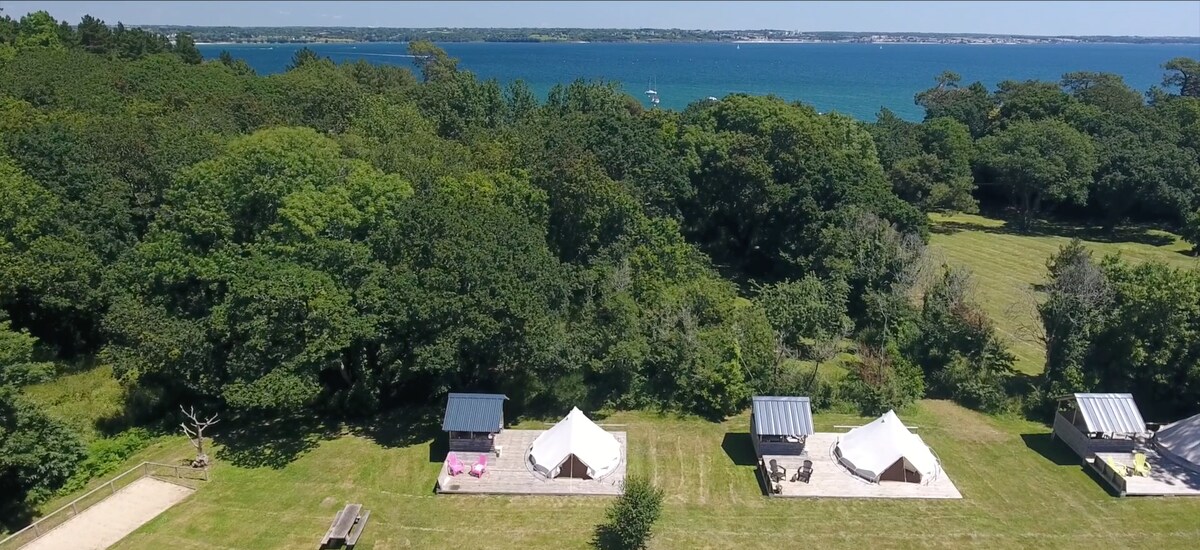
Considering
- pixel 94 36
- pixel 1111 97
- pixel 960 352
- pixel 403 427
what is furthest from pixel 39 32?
pixel 1111 97

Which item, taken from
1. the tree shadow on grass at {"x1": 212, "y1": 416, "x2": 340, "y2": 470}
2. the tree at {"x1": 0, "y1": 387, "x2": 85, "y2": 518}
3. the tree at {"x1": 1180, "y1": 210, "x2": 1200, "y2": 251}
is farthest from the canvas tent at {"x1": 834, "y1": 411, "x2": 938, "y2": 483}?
the tree at {"x1": 1180, "y1": 210, "x2": 1200, "y2": 251}

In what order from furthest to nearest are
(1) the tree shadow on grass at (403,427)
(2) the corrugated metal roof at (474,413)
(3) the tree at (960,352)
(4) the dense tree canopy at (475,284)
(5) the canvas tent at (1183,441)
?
(3) the tree at (960,352) < (1) the tree shadow on grass at (403,427) < (4) the dense tree canopy at (475,284) < (2) the corrugated metal roof at (474,413) < (5) the canvas tent at (1183,441)

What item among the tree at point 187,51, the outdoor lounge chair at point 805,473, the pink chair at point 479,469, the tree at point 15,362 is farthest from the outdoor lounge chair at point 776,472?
the tree at point 187,51

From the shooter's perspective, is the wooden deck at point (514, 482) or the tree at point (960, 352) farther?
the tree at point (960, 352)

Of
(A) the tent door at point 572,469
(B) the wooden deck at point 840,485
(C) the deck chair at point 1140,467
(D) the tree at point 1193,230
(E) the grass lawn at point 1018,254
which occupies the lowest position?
(B) the wooden deck at point 840,485

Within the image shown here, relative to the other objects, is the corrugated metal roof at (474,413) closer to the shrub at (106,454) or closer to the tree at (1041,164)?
the shrub at (106,454)

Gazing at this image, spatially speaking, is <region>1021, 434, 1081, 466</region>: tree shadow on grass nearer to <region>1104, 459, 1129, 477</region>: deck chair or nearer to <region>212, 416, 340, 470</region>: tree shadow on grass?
<region>1104, 459, 1129, 477</region>: deck chair

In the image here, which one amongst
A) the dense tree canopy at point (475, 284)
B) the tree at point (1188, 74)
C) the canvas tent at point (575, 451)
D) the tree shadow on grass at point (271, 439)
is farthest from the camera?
the tree at point (1188, 74)
